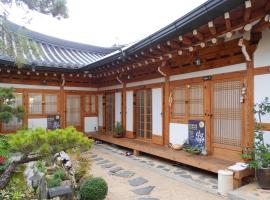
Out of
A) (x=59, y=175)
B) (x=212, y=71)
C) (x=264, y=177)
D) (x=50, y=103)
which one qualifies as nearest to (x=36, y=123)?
(x=50, y=103)

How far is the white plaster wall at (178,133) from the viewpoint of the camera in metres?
6.00

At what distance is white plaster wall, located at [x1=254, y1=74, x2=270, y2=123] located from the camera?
13.7ft

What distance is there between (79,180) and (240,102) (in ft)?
11.5

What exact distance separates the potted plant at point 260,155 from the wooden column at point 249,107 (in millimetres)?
130

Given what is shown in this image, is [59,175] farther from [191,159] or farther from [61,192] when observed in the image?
[191,159]

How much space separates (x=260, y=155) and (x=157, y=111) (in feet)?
11.6

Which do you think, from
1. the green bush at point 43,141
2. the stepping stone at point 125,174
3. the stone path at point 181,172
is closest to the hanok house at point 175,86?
the stone path at point 181,172

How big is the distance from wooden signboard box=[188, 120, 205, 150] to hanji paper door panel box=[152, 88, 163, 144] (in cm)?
118

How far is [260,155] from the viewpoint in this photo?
3840 mm

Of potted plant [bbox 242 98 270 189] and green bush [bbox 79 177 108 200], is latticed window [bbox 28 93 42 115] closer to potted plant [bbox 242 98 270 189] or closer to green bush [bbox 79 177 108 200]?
green bush [bbox 79 177 108 200]

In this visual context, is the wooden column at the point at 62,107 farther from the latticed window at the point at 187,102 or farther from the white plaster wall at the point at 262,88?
the white plaster wall at the point at 262,88

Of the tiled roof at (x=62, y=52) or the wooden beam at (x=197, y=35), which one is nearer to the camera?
the wooden beam at (x=197, y=35)

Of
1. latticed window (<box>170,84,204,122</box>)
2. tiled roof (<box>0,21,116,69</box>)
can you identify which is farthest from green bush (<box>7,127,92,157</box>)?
tiled roof (<box>0,21,116,69</box>)

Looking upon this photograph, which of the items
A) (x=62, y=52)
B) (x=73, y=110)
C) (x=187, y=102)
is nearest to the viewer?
(x=187, y=102)
